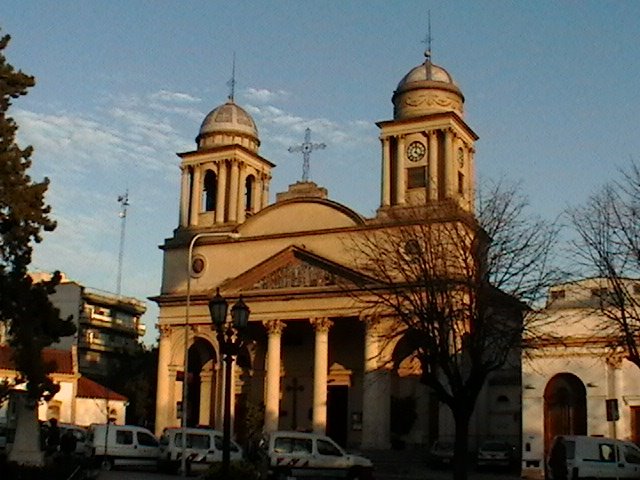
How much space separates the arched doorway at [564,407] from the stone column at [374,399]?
10.9 meters

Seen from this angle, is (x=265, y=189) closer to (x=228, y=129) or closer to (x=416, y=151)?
(x=228, y=129)

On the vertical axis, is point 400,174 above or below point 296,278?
above

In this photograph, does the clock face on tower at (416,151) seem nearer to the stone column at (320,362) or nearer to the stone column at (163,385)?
the stone column at (320,362)

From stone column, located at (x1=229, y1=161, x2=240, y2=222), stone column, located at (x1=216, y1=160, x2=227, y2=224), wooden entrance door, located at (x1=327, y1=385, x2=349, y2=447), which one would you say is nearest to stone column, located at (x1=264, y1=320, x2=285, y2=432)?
wooden entrance door, located at (x1=327, y1=385, x2=349, y2=447)

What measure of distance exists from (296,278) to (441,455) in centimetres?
1219

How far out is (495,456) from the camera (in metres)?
41.2

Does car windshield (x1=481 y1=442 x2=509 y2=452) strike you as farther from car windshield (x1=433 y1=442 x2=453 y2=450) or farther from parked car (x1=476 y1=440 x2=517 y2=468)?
car windshield (x1=433 y1=442 x2=453 y2=450)

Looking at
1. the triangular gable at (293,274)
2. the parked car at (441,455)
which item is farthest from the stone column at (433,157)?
the parked car at (441,455)

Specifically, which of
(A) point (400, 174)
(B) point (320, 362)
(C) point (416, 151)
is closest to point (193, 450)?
(B) point (320, 362)

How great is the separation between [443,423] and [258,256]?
13532 millimetres

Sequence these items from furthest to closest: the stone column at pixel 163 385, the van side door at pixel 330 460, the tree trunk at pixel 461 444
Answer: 1. the stone column at pixel 163 385
2. the van side door at pixel 330 460
3. the tree trunk at pixel 461 444

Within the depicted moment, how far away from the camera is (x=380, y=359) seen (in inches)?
1789

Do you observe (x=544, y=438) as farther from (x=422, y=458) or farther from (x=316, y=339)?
(x=316, y=339)

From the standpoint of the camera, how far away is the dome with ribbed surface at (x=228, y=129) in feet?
191
